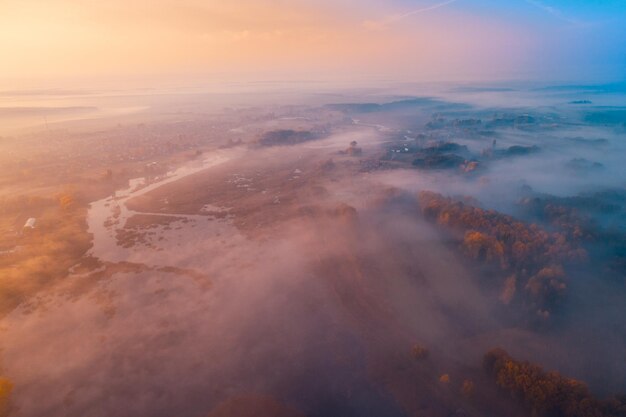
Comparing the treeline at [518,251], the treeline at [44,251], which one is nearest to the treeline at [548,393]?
the treeline at [518,251]

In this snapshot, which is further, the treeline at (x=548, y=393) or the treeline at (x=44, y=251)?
the treeline at (x=44, y=251)

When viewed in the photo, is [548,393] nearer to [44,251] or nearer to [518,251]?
[518,251]

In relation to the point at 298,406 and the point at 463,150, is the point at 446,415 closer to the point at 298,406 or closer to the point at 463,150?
the point at 298,406

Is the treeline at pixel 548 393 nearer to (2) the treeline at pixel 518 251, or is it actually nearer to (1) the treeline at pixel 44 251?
(2) the treeline at pixel 518 251

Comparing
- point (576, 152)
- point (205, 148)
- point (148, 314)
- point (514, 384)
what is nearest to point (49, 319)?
point (148, 314)

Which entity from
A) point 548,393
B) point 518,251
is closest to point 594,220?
point 518,251

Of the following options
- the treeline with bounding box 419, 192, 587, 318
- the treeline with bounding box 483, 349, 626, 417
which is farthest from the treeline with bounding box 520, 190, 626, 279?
the treeline with bounding box 483, 349, 626, 417
